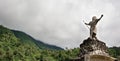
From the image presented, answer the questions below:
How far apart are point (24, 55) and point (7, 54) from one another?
5.37 m

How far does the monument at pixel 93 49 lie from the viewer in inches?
728

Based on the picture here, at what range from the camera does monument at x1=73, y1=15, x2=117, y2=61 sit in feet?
60.7

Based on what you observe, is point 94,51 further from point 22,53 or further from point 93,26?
point 22,53

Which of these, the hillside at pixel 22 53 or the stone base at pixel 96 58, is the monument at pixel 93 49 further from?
the hillside at pixel 22 53

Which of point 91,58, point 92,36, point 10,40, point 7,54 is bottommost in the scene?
point 91,58

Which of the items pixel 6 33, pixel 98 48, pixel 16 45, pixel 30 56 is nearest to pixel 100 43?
pixel 98 48

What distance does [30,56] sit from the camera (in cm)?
8688

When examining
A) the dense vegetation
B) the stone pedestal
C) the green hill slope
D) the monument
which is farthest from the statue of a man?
the green hill slope

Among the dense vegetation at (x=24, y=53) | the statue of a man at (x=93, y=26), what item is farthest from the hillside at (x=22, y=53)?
the statue of a man at (x=93, y=26)

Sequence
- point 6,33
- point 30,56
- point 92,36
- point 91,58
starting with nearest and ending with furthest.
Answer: point 91,58, point 92,36, point 30,56, point 6,33

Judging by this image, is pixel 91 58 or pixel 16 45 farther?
pixel 16 45

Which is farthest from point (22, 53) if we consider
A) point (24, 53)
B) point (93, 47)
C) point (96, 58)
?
point (96, 58)

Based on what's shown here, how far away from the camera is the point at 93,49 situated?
750 inches

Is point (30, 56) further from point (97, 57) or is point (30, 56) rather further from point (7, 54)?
→ point (97, 57)
